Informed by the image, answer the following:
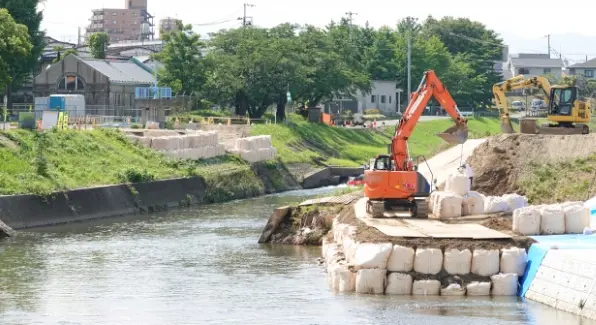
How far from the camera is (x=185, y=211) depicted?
5828 centimetres

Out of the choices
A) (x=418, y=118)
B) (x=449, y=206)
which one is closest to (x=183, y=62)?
(x=418, y=118)

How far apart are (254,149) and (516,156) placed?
28354 mm

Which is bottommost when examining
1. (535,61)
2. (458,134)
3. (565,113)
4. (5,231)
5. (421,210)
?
Result: (5,231)

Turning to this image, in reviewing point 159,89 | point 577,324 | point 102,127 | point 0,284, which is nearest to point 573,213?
point 577,324

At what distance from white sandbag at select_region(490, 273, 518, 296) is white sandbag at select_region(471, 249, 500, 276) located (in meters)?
0.27

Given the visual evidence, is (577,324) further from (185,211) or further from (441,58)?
(441,58)

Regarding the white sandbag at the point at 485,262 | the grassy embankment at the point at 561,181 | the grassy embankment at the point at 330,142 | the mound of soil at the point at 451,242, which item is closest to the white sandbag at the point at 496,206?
the grassy embankment at the point at 561,181

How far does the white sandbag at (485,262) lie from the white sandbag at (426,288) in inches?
40.2

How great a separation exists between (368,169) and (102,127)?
108 feet

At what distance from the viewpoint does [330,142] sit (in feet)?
304

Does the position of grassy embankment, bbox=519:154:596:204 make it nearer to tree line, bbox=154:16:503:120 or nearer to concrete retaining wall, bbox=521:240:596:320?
concrete retaining wall, bbox=521:240:596:320

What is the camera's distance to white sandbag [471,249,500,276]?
31156 mm

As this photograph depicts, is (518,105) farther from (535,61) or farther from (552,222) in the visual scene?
(552,222)

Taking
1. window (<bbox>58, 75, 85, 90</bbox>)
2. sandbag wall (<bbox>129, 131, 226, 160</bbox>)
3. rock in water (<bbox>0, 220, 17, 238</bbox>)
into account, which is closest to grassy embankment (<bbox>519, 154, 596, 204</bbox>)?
rock in water (<bbox>0, 220, 17, 238</bbox>)
